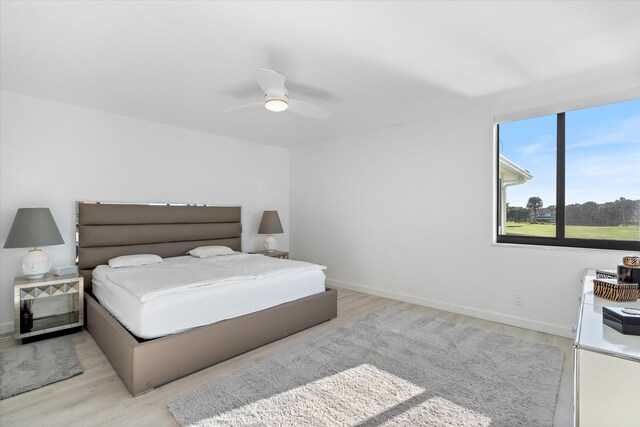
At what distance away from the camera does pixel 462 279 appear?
11.7 feet

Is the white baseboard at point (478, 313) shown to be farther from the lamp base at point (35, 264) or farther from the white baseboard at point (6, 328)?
the white baseboard at point (6, 328)

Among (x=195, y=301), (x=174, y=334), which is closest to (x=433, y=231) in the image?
(x=195, y=301)

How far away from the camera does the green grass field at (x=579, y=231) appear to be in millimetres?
2688

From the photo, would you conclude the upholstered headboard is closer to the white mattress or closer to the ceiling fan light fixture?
the white mattress

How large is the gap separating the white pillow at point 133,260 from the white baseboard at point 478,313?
2.77 metres

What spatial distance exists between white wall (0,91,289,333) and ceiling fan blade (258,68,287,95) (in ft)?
7.93

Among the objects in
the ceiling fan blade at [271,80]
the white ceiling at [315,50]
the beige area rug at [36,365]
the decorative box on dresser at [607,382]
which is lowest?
the beige area rug at [36,365]

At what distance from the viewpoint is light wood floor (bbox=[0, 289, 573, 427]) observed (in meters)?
1.74

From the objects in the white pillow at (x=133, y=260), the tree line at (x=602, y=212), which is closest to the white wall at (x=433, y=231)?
the tree line at (x=602, y=212)

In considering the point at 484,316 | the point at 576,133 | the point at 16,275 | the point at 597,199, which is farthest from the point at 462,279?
the point at 16,275

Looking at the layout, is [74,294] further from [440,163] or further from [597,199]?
Result: [597,199]

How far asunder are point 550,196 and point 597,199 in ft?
1.18

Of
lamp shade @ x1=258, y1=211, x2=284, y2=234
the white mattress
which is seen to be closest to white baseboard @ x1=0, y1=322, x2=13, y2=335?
the white mattress

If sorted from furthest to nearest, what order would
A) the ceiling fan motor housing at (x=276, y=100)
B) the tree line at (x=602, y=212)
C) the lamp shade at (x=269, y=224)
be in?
1. the lamp shade at (x=269, y=224)
2. the tree line at (x=602, y=212)
3. the ceiling fan motor housing at (x=276, y=100)
